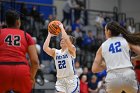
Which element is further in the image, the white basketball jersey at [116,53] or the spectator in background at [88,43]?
the spectator in background at [88,43]

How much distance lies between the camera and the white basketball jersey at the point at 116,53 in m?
6.45

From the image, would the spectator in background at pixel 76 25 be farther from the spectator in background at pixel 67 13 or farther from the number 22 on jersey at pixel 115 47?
the number 22 on jersey at pixel 115 47

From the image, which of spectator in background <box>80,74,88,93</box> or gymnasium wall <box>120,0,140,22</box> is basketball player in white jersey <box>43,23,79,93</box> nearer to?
spectator in background <box>80,74,88,93</box>

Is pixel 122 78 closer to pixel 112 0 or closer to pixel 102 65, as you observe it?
pixel 102 65

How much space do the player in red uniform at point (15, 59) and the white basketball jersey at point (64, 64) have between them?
186 cm

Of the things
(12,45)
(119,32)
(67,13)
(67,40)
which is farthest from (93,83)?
(12,45)

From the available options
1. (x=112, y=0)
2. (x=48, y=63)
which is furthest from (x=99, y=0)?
(x=48, y=63)

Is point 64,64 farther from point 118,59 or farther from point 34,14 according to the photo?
point 34,14

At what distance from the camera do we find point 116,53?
21.3ft

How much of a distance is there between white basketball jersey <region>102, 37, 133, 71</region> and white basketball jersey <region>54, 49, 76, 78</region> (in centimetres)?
130

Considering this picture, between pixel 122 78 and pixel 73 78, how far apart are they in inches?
62.5

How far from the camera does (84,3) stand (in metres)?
22.8

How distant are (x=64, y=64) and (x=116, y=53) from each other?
→ 5.16 feet

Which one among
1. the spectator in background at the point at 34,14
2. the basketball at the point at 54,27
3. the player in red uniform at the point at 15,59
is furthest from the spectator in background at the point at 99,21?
the player in red uniform at the point at 15,59
